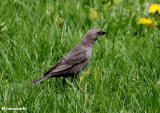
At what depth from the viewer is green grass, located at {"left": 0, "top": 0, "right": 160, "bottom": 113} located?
13.1 ft

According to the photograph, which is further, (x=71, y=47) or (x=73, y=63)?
(x=71, y=47)

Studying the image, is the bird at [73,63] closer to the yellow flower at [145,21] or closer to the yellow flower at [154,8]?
the yellow flower at [145,21]

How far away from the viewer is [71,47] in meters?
5.67

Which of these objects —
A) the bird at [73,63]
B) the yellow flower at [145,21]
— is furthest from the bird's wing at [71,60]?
the yellow flower at [145,21]

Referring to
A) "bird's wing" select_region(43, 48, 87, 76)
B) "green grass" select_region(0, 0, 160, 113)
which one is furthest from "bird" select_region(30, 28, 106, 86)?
"green grass" select_region(0, 0, 160, 113)

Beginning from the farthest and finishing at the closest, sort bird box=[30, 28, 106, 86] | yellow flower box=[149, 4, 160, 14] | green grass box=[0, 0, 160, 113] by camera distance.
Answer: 1. yellow flower box=[149, 4, 160, 14]
2. bird box=[30, 28, 106, 86]
3. green grass box=[0, 0, 160, 113]

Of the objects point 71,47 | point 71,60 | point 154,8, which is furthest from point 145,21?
point 71,60

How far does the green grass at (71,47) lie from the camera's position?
13.1 feet

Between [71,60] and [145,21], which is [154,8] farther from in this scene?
[71,60]

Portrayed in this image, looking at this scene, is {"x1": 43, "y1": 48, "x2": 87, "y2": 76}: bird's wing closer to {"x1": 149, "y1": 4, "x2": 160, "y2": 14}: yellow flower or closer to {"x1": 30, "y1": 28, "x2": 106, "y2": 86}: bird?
{"x1": 30, "y1": 28, "x2": 106, "y2": 86}: bird

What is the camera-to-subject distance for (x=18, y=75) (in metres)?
4.76

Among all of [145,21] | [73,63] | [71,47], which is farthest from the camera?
[145,21]

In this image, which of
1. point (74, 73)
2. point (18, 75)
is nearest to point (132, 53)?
point (74, 73)

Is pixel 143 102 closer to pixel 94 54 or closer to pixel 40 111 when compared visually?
pixel 40 111
